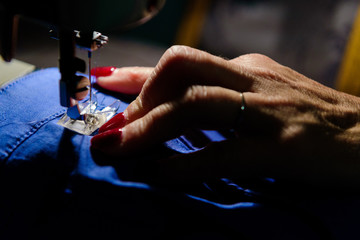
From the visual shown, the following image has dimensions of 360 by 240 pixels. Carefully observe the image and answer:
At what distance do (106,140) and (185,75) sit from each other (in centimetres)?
17

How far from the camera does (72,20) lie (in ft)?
1.27

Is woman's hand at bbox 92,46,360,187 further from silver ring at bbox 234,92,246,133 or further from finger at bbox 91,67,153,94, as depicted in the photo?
finger at bbox 91,67,153,94

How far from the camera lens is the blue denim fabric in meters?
0.44

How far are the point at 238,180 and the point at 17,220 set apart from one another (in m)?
0.35

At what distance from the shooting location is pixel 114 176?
0.45 meters

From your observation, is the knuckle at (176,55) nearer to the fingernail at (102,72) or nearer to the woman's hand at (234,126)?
the woman's hand at (234,126)

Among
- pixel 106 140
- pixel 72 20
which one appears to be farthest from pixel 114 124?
pixel 72 20

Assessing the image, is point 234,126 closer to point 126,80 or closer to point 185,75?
point 185,75

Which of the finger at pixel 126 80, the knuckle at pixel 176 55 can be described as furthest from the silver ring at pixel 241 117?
the finger at pixel 126 80

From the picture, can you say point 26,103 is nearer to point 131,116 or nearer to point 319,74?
point 131,116

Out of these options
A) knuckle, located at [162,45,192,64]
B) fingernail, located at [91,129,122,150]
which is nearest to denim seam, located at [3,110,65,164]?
fingernail, located at [91,129,122,150]

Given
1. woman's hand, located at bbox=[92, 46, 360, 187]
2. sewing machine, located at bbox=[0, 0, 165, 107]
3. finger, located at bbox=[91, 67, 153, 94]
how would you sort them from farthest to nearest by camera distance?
finger, located at bbox=[91, 67, 153, 94] < woman's hand, located at bbox=[92, 46, 360, 187] < sewing machine, located at bbox=[0, 0, 165, 107]

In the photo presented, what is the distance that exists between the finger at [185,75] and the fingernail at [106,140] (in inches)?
3.2

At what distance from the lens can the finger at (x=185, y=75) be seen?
50 centimetres
